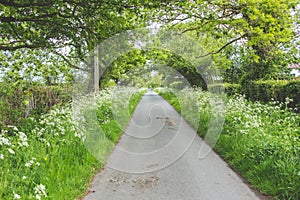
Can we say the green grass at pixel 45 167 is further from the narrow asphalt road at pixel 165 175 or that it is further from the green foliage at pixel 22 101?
the green foliage at pixel 22 101

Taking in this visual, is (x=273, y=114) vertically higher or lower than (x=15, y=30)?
lower

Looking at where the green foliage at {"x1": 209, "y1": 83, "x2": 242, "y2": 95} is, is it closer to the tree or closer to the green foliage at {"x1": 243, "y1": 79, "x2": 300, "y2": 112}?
the green foliage at {"x1": 243, "y1": 79, "x2": 300, "y2": 112}

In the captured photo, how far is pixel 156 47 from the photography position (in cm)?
1340

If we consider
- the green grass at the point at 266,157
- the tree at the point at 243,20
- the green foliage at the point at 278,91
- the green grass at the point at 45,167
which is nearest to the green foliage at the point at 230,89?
the green foliage at the point at 278,91

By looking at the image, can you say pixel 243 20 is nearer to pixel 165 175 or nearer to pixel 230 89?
pixel 165 175

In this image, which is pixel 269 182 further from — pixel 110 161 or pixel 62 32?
pixel 62 32

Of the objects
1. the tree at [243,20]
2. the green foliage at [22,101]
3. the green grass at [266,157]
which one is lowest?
the green grass at [266,157]

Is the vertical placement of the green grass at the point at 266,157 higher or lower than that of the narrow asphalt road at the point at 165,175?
higher

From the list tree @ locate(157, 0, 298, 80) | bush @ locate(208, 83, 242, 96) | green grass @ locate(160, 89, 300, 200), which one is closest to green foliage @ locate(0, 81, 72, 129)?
tree @ locate(157, 0, 298, 80)

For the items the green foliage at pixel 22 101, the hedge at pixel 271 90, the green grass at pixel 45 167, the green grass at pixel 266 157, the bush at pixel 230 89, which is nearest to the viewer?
the green grass at pixel 45 167

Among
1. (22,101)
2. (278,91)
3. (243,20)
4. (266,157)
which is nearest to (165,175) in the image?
(266,157)

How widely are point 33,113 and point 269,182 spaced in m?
6.30

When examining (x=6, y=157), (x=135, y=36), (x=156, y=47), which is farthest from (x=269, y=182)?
(x=135, y=36)

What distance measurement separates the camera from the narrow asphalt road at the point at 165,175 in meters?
4.26
